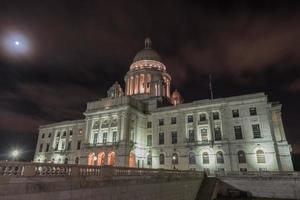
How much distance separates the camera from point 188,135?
45.8 m

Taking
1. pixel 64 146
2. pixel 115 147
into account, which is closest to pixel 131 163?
pixel 115 147

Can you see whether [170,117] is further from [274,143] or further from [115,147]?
[274,143]

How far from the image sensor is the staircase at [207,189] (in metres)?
26.6

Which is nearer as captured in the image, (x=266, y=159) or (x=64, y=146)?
(x=266, y=159)

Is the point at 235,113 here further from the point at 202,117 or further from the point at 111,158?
the point at 111,158

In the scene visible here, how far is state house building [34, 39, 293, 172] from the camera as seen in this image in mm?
39656

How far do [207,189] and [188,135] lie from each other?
18.0 metres

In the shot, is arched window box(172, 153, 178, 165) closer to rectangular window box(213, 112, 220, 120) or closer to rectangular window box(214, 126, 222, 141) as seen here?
rectangular window box(214, 126, 222, 141)

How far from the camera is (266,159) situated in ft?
124

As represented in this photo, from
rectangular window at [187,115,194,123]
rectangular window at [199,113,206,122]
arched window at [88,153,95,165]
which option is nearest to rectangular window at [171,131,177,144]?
rectangular window at [187,115,194,123]

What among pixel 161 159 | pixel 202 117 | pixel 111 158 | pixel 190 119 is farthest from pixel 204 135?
pixel 111 158

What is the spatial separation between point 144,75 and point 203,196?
145 feet

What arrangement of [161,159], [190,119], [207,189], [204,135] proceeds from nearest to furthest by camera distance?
[207,189], [204,135], [161,159], [190,119]

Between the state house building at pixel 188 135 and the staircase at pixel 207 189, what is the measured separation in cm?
961
